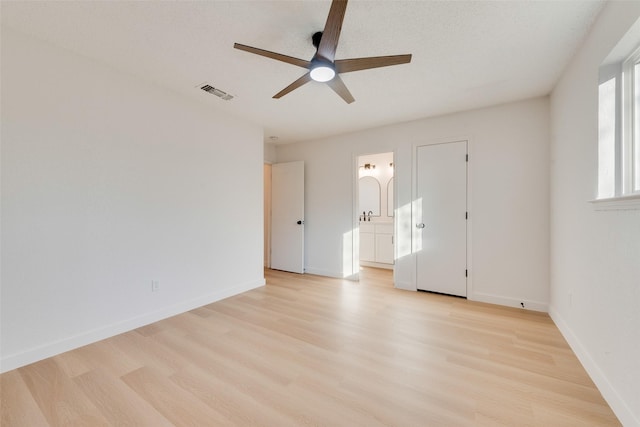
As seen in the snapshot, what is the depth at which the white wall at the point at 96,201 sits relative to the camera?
1.94 metres

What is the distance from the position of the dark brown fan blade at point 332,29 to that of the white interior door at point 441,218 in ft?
8.02

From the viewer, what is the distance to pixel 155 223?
9.02 ft

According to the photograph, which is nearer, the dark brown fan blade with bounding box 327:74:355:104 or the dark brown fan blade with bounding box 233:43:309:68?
the dark brown fan blade with bounding box 233:43:309:68

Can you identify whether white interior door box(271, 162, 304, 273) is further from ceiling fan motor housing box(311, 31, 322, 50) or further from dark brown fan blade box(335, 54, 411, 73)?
dark brown fan blade box(335, 54, 411, 73)

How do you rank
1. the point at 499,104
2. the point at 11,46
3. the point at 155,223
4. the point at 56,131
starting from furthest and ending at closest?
the point at 499,104, the point at 155,223, the point at 56,131, the point at 11,46

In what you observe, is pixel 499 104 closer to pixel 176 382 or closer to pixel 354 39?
pixel 354 39

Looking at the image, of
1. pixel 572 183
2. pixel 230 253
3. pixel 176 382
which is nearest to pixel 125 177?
pixel 230 253

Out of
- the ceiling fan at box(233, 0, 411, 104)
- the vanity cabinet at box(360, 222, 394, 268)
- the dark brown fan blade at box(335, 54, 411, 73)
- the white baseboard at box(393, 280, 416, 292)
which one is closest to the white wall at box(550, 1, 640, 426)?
the dark brown fan blade at box(335, 54, 411, 73)

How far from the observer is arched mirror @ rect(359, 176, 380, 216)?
594cm

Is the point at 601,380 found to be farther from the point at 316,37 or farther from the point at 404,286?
the point at 316,37

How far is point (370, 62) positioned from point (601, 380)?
100 inches

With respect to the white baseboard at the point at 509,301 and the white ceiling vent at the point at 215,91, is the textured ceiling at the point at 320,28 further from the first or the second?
the white baseboard at the point at 509,301

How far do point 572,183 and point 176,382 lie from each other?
11.4 feet

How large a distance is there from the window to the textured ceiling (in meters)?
0.39
